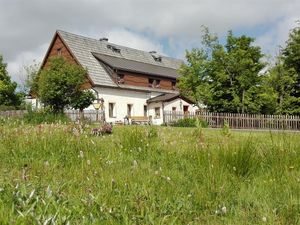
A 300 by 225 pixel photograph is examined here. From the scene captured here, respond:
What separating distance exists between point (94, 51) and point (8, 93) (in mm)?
15307

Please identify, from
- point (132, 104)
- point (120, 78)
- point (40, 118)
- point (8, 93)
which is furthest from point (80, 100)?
point (8, 93)

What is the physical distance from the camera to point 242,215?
3408 millimetres

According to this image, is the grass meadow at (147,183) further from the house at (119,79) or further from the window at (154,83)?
the window at (154,83)

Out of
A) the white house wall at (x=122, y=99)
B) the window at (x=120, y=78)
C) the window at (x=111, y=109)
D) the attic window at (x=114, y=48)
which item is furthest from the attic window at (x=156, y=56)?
the window at (x=111, y=109)

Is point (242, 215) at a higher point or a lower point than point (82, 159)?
lower

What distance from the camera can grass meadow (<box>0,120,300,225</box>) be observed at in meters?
3.12

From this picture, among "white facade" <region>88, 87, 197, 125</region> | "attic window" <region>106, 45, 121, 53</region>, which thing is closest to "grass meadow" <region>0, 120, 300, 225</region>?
"white facade" <region>88, 87, 197, 125</region>

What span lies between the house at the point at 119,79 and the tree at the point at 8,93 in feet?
30.4

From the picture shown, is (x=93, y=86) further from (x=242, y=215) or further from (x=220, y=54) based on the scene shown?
(x=242, y=215)

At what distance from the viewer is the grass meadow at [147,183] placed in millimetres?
3125

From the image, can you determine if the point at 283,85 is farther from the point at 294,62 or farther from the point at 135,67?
the point at 135,67

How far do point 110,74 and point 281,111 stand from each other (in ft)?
68.6

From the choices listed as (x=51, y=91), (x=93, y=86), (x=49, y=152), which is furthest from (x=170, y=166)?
(x=93, y=86)

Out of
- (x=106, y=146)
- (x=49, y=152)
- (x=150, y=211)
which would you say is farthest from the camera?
(x=106, y=146)
